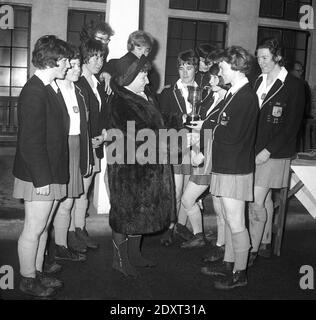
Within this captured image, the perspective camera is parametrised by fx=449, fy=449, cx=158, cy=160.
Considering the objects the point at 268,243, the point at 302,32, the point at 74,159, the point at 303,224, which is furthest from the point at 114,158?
the point at 302,32

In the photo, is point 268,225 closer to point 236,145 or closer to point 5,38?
point 236,145

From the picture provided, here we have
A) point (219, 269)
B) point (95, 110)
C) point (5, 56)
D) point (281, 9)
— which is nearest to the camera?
point (219, 269)

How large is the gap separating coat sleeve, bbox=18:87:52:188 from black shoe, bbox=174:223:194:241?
1833mm

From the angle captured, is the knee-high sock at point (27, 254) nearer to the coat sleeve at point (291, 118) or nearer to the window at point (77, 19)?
the coat sleeve at point (291, 118)

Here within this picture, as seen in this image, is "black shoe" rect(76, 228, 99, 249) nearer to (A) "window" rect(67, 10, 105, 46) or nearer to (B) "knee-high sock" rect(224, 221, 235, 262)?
(B) "knee-high sock" rect(224, 221, 235, 262)

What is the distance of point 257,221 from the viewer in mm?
3619

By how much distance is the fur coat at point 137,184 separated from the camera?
3.00m

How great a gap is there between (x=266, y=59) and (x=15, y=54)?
6.86 metres

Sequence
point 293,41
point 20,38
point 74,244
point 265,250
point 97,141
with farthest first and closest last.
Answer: point 293,41, point 20,38, point 265,250, point 74,244, point 97,141

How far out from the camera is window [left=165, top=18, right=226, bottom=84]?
29.6ft

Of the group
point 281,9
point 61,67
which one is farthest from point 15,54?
point 61,67

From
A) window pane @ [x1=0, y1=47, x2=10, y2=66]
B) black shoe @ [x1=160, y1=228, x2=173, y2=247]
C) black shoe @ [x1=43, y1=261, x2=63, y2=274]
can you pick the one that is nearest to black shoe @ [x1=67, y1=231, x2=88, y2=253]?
black shoe @ [x1=43, y1=261, x2=63, y2=274]

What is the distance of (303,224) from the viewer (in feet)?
16.4

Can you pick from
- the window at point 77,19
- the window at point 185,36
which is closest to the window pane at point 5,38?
the window at point 77,19
